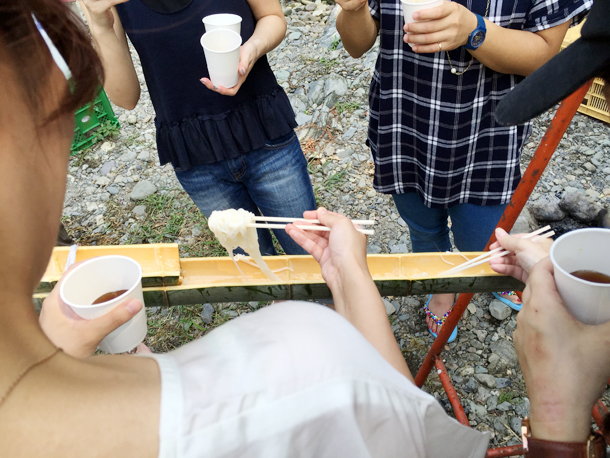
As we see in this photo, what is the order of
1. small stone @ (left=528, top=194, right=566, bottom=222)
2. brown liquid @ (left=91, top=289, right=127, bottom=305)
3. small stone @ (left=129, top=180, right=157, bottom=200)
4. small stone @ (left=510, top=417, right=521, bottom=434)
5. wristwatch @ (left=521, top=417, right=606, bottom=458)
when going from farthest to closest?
small stone @ (left=129, top=180, right=157, bottom=200) < small stone @ (left=528, top=194, right=566, bottom=222) < small stone @ (left=510, top=417, right=521, bottom=434) < brown liquid @ (left=91, top=289, right=127, bottom=305) < wristwatch @ (left=521, top=417, right=606, bottom=458)

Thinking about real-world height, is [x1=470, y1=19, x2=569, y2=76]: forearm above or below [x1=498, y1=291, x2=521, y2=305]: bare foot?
above

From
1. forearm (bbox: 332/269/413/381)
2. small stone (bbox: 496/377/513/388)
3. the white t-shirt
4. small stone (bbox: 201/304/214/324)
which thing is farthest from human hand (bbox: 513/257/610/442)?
small stone (bbox: 201/304/214/324)

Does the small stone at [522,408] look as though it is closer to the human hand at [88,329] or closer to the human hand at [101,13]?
the human hand at [88,329]

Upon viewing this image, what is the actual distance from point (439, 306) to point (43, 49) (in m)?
2.65

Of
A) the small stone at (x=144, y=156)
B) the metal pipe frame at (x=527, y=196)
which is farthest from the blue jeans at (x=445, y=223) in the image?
the small stone at (x=144, y=156)

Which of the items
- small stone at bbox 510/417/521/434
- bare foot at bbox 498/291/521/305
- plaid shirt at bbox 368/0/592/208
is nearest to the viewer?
plaid shirt at bbox 368/0/592/208

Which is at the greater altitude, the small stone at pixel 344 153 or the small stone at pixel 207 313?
the small stone at pixel 344 153

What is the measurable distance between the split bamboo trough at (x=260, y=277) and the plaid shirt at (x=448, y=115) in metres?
0.47

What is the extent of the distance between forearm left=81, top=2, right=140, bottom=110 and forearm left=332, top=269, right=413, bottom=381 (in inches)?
53.2

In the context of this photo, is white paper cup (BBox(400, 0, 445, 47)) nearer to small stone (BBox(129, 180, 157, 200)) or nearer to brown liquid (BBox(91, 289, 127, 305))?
brown liquid (BBox(91, 289, 127, 305))

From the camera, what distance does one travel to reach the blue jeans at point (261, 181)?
2.18 metres

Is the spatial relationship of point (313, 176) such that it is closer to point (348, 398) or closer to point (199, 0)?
point (199, 0)

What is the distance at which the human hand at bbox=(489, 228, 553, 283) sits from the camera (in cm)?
148

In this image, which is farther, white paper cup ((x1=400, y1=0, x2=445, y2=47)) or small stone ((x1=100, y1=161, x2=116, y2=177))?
small stone ((x1=100, y1=161, x2=116, y2=177))
